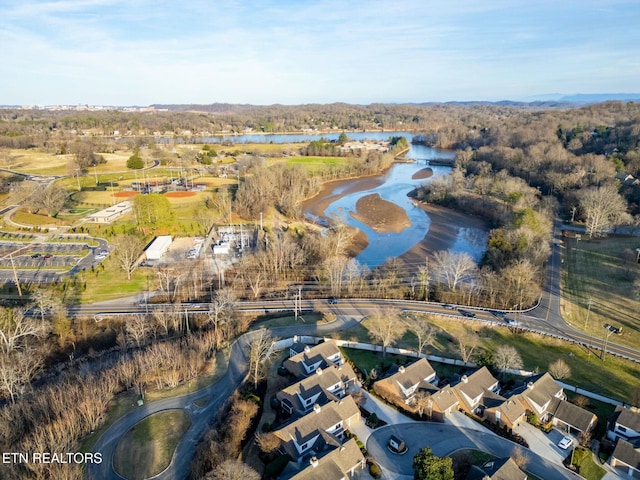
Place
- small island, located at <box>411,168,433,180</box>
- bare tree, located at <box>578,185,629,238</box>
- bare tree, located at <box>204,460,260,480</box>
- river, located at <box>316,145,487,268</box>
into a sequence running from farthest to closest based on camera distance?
1. small island, located at <box>411,168,433,180</box>
2. bare tree, located at <box>578,185,629,238</box>
3. river, located at <box>316,145,487,268</box>
4. bare tree, located at <box>204,460,260,480</box>

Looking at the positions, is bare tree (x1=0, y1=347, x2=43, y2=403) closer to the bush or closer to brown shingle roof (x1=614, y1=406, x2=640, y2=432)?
the bush

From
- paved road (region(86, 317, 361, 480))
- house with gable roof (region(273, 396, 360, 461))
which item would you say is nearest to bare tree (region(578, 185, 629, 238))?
house with gable roof (region(273, 396, 360, 461))

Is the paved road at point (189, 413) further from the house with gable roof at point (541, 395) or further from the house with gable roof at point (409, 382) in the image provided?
the house with gable roof at point (541, 395)

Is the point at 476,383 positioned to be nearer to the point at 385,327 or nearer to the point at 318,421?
the point at 385,327

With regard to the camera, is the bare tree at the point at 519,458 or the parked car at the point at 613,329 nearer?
the bare tree at the point at 519,458

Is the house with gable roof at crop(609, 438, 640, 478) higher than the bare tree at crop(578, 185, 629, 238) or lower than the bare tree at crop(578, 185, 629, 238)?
lower

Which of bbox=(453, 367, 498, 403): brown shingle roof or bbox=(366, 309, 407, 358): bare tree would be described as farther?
bbox=(366, 309, 407, 358): bare tree

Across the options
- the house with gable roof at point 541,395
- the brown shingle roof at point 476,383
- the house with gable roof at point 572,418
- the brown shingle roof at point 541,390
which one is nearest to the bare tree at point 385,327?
the brown shingle roof at point 476,383

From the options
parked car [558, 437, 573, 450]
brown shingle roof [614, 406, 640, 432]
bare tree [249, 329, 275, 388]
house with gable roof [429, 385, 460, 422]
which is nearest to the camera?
brown shingle roof [614, 406, 640, 432]
